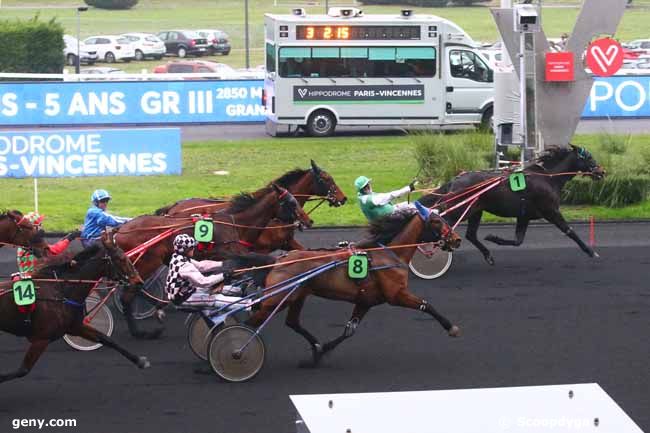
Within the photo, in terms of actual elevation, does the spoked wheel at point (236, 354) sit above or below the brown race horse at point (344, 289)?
below

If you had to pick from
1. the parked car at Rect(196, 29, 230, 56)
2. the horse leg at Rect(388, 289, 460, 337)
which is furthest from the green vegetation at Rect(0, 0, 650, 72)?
the horse leg at Rect(388, 289, 460, 337)

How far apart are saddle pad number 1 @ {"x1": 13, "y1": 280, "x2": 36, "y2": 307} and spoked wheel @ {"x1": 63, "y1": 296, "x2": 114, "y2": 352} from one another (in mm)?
1523

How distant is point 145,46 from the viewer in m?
47.5

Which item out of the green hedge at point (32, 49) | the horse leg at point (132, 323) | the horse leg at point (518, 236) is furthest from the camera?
the green hedge at point (32, 49)

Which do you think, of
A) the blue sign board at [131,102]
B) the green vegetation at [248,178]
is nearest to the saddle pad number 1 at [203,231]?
the green vegetation at [248,178]

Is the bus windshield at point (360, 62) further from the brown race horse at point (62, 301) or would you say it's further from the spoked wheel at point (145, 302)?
the brown race horse at point (62, 301)

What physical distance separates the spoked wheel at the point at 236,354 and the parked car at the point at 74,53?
3415 cm

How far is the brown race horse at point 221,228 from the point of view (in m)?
10.7

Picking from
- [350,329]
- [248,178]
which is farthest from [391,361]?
[248,178]

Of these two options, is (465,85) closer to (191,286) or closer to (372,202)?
(372,202)

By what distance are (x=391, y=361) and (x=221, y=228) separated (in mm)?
2345

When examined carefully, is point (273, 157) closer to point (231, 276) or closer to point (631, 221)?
point (631, 221)

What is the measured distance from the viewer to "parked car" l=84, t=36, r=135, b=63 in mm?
47000

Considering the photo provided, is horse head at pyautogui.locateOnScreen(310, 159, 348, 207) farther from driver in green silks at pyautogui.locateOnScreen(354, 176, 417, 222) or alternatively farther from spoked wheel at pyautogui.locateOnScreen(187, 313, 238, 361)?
spoked wheel at pyautogui.locateOnScreen(187, 313, 238, 361)
